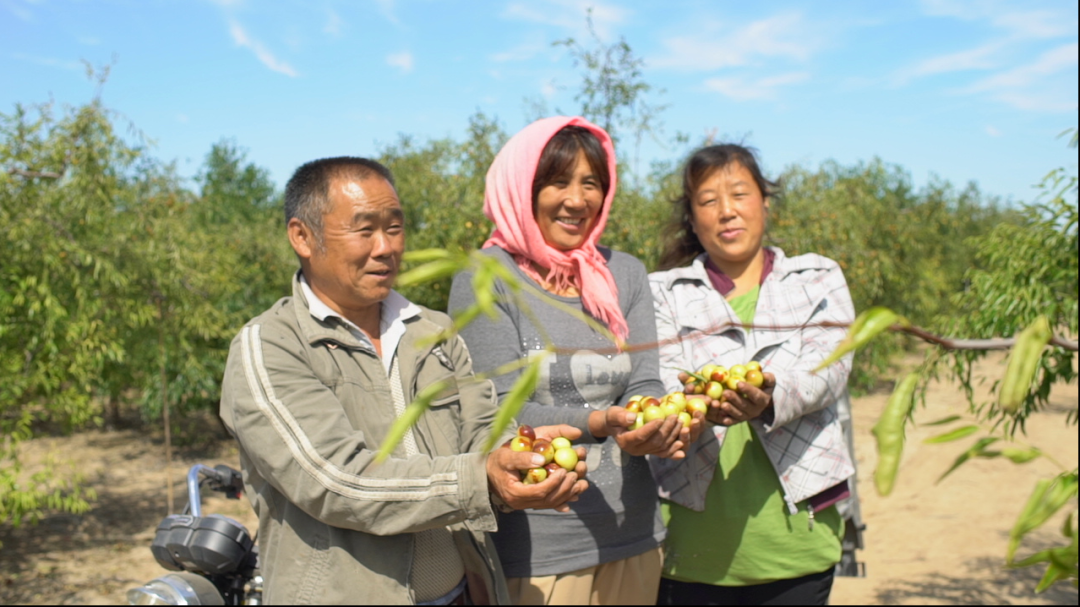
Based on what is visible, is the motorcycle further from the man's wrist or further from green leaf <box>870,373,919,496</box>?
green leaf <box>870,373,919,496</box>

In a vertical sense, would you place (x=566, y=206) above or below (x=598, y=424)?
above

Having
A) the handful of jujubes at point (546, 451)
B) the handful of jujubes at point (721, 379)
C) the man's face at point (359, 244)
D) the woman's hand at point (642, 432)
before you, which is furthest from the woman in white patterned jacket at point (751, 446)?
the man's face at point (359, 244)

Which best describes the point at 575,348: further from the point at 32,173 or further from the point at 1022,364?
the point at 32,173

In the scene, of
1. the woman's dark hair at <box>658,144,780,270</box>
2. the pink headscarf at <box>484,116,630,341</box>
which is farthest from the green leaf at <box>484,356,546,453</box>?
the woman's dark hair at <box>658,144,780,270</box>

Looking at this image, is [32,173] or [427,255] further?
[32,173]

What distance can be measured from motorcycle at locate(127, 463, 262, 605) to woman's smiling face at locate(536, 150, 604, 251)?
125 cm

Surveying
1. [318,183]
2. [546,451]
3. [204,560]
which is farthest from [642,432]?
[204,560]

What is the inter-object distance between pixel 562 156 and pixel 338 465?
1.18m

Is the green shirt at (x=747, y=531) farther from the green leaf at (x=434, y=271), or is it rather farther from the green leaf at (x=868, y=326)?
the green leaf at (x=434, y=271)

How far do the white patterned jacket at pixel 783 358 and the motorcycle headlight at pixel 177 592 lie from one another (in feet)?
4.53

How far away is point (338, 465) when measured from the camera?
175cm

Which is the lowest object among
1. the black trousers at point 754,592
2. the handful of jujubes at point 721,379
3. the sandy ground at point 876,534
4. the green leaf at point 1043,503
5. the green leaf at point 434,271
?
the sandy ground at point 876,534

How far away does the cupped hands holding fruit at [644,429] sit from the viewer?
1944 mm

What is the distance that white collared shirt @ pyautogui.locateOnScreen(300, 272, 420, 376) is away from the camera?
201 cm
